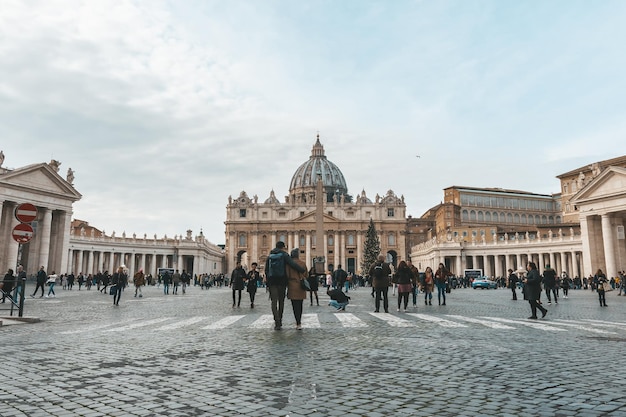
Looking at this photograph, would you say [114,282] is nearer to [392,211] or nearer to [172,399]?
[172,399]

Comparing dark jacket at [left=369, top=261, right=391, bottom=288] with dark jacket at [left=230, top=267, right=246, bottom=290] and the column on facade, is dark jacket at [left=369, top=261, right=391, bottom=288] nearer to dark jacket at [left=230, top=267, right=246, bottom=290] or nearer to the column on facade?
dark jacket at [left=230, top=267, right=246, bottom=290]

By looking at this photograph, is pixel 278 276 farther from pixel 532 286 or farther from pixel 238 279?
pixel 238 279

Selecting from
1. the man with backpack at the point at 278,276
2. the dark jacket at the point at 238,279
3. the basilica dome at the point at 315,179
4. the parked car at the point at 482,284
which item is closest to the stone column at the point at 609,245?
the parked car at the point at 482,284

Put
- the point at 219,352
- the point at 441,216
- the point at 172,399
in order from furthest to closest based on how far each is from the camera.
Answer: the point at 441,216, the point at 219,352, the point at 172,399

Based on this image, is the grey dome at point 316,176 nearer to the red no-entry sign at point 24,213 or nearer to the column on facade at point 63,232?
the column on facade at point 63,232

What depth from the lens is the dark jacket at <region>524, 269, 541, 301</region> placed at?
12133mm

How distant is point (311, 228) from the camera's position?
96.6 m

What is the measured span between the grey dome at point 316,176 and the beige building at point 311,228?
21290 mm

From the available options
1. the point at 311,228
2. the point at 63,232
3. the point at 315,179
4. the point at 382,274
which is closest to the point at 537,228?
the point at 311,228

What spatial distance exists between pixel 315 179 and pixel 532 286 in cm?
11054

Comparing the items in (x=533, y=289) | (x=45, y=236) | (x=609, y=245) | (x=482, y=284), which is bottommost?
(x=482, y=284)

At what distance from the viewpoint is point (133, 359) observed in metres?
6.02

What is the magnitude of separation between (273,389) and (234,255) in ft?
315

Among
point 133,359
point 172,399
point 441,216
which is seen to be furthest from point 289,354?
point 441,216
